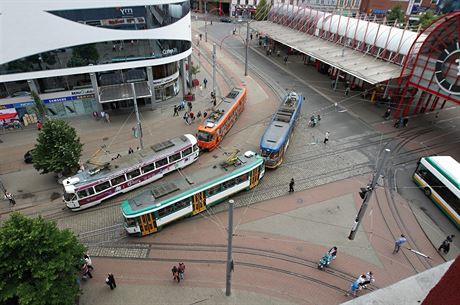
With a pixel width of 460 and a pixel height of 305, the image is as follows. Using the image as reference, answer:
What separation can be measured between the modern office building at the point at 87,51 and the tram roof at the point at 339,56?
1934 cm

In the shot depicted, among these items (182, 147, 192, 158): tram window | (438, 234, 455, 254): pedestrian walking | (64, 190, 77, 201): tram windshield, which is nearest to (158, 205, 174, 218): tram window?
(64, 190, 77, 201): tram windshield

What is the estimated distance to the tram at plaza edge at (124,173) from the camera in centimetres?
2100

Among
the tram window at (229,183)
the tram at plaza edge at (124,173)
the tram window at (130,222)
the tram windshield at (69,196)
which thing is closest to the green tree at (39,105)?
the tram at plaza edge at (124,173)

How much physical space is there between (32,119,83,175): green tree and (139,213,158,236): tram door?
8650mm

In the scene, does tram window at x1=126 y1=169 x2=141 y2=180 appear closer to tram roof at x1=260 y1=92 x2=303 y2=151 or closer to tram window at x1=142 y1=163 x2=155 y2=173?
tram window at x1=142 y1=163 x2=155 y2=173

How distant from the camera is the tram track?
17984mm

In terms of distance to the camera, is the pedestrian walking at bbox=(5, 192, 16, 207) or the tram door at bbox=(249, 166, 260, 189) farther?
the tram door at bbox=(249, 166, 260, 189)

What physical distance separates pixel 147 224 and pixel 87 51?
2106 centimetres

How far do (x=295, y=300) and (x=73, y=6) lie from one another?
31.0 m

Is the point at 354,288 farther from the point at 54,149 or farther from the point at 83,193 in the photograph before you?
the point at 54,149

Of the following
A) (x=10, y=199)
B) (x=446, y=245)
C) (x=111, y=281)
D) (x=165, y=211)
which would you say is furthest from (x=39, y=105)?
(x=446, y=245)

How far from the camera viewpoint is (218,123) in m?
28.0

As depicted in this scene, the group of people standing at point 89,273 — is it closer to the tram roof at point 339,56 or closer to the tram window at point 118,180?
the tram window at point 118,180

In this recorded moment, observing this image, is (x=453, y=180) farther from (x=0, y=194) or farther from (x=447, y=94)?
(x=0, y=194)
